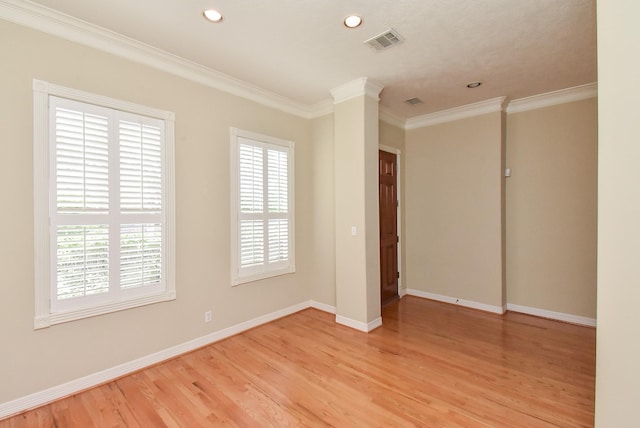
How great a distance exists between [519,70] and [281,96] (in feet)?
9.03

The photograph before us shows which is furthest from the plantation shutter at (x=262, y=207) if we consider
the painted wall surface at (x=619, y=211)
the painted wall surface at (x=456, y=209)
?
the painted wall surface at (x=619, y=211)

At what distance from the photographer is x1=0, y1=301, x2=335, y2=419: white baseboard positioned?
2.10 metres

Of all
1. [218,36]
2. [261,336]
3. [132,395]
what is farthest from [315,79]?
[132,395]

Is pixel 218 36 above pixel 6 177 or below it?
above

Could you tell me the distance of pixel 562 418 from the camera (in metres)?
2.01

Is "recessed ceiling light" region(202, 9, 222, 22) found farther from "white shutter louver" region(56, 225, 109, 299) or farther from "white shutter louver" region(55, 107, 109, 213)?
"white shutter louver" region(56, 225, 109, 299)

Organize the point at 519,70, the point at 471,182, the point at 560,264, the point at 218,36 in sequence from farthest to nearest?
1. the point at 471,182
2. the point at 560,264
3. the point at 519,70
4. the point at 218,36

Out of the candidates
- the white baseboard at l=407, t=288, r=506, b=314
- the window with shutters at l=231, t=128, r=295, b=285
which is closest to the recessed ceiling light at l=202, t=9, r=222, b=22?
the window with shutters at l=231, t=128, r=295, b=285

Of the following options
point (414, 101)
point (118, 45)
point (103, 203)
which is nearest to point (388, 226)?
point (414, 101)

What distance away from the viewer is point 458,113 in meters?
4.40

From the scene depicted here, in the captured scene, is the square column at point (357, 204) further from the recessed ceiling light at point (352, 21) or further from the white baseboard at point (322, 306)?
the recessed ceiling light at point (352, 21)

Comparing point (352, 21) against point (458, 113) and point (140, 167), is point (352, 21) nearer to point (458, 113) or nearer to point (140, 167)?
point (140, 167)

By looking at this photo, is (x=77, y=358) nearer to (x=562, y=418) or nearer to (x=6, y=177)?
(x=6, y=177)

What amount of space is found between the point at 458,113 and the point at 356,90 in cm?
189
